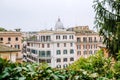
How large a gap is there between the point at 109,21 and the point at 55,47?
3232 centimetres

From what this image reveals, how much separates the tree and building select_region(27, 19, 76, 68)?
98.5ft

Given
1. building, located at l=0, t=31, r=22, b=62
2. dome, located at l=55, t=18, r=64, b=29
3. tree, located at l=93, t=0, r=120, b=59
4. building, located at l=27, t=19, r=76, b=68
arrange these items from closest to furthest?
tree, located at l=93, t=0, r=120, b=59 → building, located at l=0, t=31, r=22, b=62 → building, located at l=27, t=19, r=76, b=68 → dome, located at l=55, t=18, r=64, b=29

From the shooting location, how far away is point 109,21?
1442 centimetres

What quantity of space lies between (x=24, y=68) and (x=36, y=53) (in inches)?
1774

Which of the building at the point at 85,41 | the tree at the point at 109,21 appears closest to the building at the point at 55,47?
the building at the point at 85,41

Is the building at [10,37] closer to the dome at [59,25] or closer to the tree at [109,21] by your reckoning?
the dome at [59,25]

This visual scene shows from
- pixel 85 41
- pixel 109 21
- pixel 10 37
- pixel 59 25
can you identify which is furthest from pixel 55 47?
pixel 109 21

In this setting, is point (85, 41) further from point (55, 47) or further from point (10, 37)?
point (10, 37)

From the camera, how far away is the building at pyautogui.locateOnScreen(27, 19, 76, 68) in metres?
45.4

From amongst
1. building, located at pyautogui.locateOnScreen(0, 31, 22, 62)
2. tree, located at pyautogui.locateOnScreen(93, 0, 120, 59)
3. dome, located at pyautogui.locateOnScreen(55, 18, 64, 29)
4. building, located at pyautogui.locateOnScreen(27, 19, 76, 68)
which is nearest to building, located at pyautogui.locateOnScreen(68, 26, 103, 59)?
building, located at pyautogui.locateOnScreen(27, 19, 76, 68)

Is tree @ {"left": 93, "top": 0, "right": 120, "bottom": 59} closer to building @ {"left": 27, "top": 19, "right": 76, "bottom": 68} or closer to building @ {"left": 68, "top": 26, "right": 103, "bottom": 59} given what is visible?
building @ {"left": 27, "top": 19, "right": 76, "bottom": 68}

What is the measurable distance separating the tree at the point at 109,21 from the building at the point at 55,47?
3002 cm

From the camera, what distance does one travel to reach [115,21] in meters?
14.4

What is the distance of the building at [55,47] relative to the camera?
1788 inches
